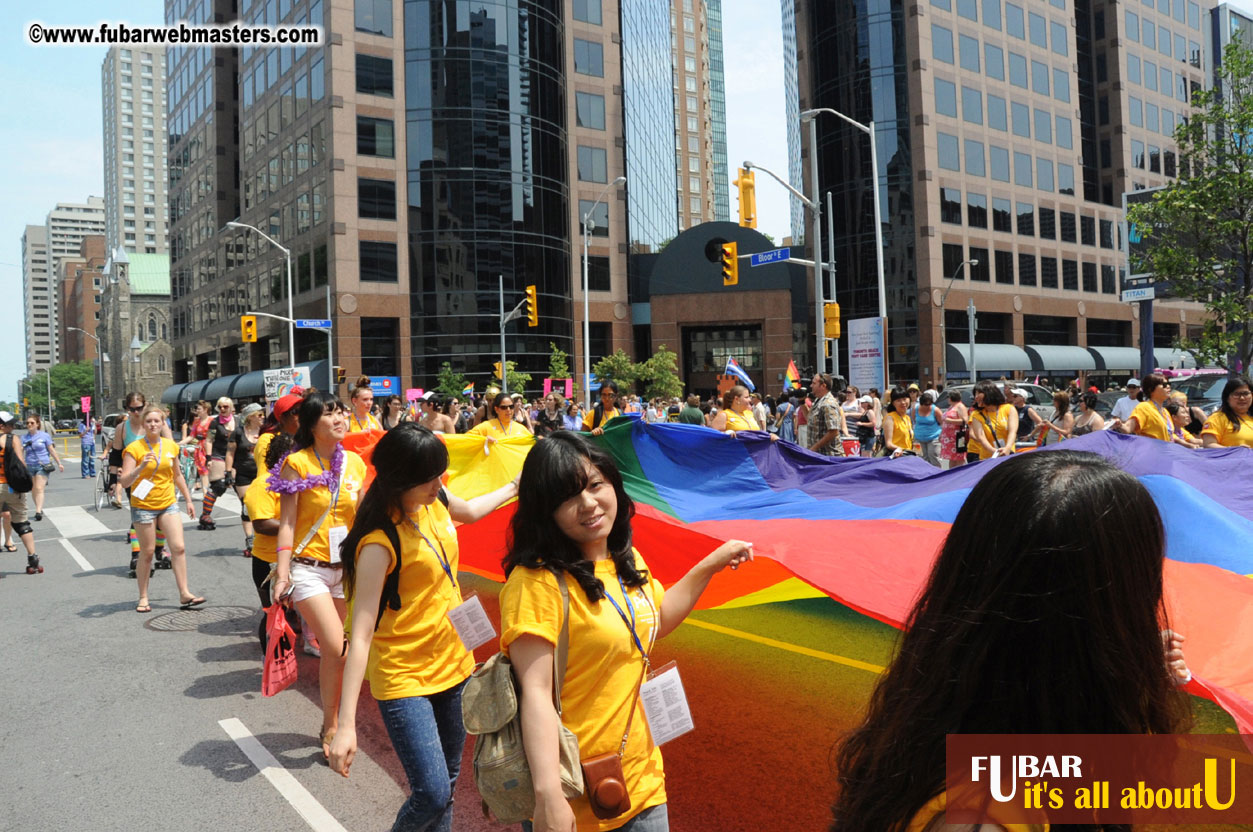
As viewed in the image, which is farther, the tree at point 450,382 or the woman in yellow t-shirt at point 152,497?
the tree at point 450,382

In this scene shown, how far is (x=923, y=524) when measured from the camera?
527 centimetres

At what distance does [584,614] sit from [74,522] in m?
18.9

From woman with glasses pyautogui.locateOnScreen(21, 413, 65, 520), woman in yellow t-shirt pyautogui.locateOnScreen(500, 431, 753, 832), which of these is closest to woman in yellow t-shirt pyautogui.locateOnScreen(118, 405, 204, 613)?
woman in yellow t-shirt pyautogui.locateOnScreen(500, 431, 753, 832)

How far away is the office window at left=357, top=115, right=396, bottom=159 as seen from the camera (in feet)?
170

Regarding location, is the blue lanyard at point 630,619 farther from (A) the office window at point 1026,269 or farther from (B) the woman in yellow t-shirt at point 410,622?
(A) the office window at point 1026,269

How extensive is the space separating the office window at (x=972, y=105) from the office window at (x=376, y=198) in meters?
36.0

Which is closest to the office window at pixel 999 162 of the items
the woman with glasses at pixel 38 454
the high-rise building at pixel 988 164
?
the high-rise building at pixel 988 164

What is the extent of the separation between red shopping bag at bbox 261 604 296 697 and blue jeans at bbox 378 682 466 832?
70.9 inches

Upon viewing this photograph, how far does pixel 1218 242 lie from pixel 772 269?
3902 cm

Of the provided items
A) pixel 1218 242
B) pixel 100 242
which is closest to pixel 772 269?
pixel 1218 242

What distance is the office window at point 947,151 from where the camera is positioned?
55906 millimetres

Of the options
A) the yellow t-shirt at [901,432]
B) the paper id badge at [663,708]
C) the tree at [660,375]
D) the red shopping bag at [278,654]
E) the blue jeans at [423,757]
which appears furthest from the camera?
the tree at [660,375]

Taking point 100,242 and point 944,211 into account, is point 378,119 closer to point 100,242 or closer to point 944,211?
point 944,211

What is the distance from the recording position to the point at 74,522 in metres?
18.0
